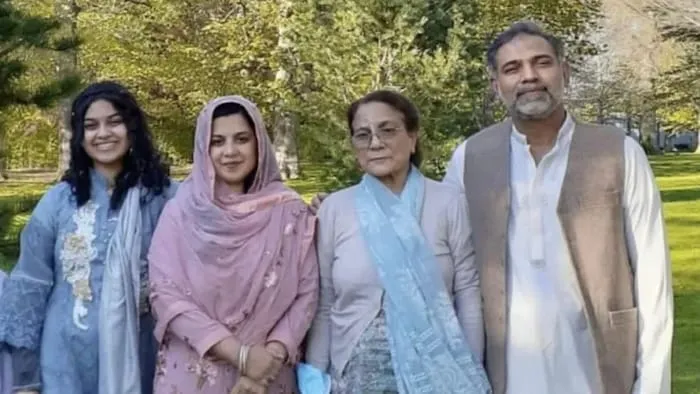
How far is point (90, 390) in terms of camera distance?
10.8 ft

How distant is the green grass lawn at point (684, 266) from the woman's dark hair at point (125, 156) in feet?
15.8

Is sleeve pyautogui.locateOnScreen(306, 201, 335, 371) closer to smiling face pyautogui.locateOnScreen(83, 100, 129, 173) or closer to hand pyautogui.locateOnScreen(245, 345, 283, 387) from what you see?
hand pyautogui.locateOnScreen(245, 345, 283, 387)

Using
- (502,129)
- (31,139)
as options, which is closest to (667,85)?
(31,139)

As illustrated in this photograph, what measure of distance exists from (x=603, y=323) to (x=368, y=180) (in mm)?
805

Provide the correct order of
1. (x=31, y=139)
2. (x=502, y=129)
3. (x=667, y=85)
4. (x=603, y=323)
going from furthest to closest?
1. (x=31, y=139)
2. (x=667, y=85)
3. (x=502, y=129)
4. (x=603, y=323)

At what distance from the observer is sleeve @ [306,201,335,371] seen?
3.12 m

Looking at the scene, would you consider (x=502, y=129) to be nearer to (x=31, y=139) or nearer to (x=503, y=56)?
(x=503, y=56)

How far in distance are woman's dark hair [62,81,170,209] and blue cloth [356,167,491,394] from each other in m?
0.78

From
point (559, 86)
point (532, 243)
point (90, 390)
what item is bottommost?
point (90, 390)

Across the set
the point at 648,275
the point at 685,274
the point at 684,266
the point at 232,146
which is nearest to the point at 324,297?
the point at 232,146

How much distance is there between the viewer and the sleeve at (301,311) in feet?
10.2

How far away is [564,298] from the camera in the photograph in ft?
9.77

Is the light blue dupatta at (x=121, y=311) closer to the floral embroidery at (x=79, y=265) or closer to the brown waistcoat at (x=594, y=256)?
the floral embroidery at (x=79, y=265)

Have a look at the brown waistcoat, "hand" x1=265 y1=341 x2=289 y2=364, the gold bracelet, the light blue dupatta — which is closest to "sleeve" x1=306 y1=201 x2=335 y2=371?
"hand" x1=265 y1=341 x2=289 y2=364
